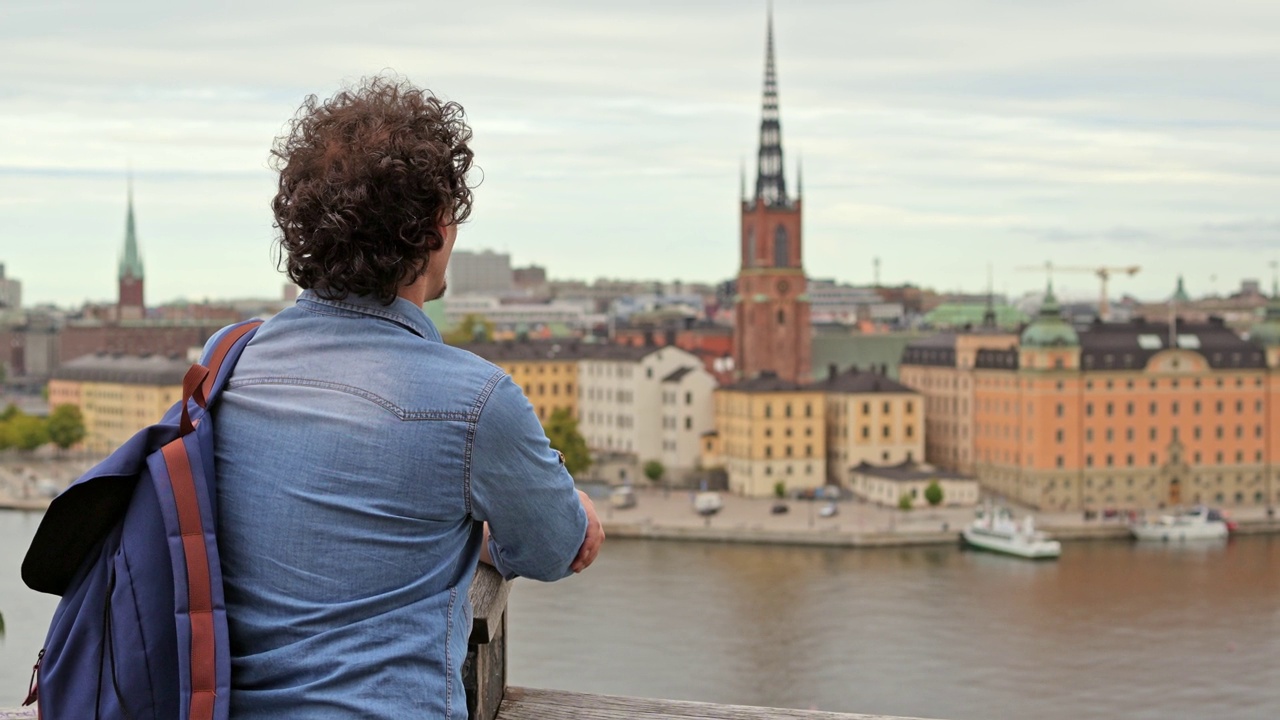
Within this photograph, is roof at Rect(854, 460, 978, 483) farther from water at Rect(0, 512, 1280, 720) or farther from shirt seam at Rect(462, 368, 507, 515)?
shirt seam at Rect(462, 368, 507, 515)

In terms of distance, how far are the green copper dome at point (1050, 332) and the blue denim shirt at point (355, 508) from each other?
26.0 metres

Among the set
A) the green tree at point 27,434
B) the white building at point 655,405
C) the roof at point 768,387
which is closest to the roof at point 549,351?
the white building at point 655,405

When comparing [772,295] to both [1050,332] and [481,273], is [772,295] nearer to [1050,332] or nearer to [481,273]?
[1050,332]

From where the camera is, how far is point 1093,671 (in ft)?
48.6

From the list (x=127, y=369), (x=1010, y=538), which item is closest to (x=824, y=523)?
(x=1010, y=538)

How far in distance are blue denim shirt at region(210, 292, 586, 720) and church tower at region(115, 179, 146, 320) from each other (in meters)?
54.0

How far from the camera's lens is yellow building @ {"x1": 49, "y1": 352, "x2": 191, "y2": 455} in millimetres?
33031

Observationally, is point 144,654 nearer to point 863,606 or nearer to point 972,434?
point 863,606

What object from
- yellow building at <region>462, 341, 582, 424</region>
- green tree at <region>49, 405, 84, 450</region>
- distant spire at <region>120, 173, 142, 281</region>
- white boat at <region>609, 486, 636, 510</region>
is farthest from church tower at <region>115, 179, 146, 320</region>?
white boat at <region>609, 486, 636, 510</region>

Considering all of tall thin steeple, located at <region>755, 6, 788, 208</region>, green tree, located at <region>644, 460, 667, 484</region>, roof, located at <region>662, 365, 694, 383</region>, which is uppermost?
tall thin steeple, located at <region>755, 6, 788, 208</region>

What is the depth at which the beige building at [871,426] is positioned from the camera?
27188 millimetres

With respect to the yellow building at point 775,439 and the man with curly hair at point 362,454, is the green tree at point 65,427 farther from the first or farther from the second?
the man with curly hair at point 362,454

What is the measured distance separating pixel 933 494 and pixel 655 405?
5448 millimetres

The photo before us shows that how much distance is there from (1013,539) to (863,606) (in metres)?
4.82
